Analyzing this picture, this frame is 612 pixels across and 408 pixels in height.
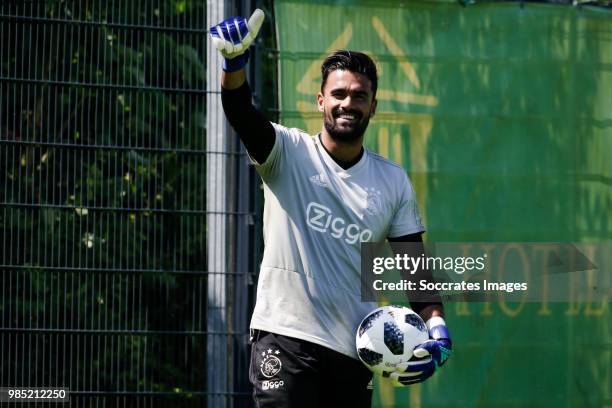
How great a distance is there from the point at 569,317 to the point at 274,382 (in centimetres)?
275

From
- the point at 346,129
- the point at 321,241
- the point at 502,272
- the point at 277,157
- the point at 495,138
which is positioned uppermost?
the point at 495,138

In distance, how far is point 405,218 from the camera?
4.99 metres

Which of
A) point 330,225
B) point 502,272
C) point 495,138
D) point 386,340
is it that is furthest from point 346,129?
point 502,272

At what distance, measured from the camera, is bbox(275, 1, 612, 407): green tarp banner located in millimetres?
6492

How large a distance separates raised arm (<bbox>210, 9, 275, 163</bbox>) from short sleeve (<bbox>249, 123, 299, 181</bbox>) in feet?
0.10

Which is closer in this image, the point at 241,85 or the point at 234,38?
the point at 234,38

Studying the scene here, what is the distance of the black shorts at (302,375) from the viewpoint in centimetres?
457

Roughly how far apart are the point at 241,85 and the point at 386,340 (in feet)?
4.01

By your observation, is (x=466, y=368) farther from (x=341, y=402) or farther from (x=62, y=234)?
(x=62, y=234)

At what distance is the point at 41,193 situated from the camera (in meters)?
6.13

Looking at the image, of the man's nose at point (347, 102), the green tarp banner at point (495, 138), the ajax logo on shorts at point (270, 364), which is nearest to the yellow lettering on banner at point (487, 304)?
the green tarp banner at point (495, 138)

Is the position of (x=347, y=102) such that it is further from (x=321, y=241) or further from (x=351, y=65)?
(x=321, y=241)

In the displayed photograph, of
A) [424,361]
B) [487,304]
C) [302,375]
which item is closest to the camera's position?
[302,375]

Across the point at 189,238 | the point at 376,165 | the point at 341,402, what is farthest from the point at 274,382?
the point at 189,238
